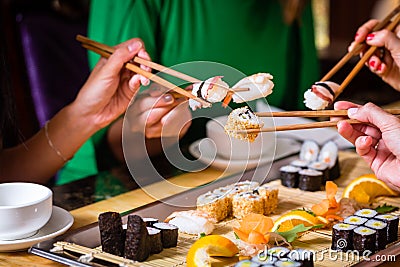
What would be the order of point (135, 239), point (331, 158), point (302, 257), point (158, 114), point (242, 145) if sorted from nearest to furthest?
point (302, 257) < point (135, 239) < point (242, 145) < point (158, 114) < point (331, 158)

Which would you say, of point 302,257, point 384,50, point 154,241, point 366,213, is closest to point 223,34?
point 384,50

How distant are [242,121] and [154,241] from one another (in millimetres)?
325

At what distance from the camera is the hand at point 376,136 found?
4.92ft

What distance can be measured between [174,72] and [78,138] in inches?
21.4

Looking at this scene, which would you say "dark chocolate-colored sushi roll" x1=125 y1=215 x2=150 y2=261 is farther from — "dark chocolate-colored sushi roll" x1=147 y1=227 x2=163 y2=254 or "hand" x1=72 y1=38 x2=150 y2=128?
"hand" x1=72 y1=38 x2=150 y2=128

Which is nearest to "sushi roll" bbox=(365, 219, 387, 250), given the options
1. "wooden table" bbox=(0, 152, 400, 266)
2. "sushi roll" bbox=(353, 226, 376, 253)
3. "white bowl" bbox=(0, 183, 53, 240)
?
"sushi roll" bbox=(353, 226, 376, 253)

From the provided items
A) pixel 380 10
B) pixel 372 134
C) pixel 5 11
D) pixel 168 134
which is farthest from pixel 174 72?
pixel 380 10

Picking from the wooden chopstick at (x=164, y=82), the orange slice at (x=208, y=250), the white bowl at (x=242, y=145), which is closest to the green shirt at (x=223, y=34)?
the wooden chopstick at (x=164, y=82)

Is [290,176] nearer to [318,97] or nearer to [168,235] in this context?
[318,97]

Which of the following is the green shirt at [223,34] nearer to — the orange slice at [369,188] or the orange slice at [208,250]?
the orange slice at [369,188]

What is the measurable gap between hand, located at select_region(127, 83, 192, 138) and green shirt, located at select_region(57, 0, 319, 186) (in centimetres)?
72

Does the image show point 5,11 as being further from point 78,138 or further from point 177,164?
point 177,164

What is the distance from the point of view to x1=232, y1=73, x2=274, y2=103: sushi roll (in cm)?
159

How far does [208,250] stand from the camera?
141cm
